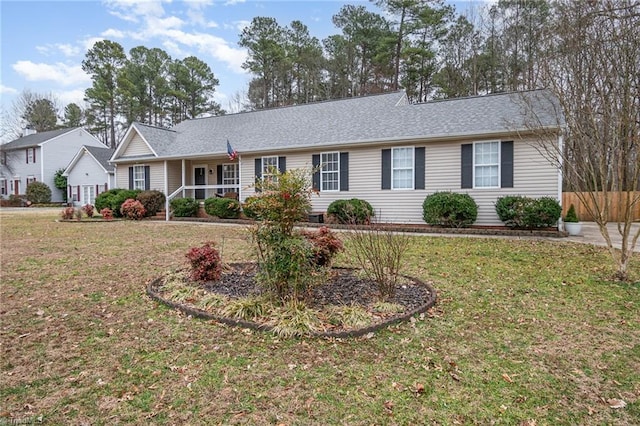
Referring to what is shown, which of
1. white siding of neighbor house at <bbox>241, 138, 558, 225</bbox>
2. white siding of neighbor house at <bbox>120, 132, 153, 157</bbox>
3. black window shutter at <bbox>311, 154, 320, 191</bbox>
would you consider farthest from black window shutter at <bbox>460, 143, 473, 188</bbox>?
white siding of neighbor house at <bbox>120, 132, 153, 157</bbox>

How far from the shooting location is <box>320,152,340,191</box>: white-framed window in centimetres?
1482

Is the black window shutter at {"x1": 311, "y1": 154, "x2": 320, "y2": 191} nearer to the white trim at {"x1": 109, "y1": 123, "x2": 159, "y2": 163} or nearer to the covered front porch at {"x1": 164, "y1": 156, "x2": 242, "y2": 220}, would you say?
the covered front porch at {"x1": 164, "y1": 156, "x2": 242, "y2": 220}

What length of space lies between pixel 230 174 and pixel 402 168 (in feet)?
31.4

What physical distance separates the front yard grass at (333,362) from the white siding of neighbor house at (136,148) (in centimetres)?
1488

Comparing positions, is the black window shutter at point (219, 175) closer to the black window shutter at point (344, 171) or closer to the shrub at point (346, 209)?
the black window shutter at point (344, 171)

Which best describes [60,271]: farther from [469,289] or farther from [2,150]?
[2,150]

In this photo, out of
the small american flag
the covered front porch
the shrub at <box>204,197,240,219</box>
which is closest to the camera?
the small american flag

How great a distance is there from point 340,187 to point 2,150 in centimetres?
3728

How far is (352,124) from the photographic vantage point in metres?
15.7

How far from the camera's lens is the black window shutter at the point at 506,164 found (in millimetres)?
11945

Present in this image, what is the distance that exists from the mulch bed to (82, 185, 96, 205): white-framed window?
28.4 meters

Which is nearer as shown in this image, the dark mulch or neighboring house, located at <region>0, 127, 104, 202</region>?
the dark mulch

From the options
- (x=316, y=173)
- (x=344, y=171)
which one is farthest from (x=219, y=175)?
(x=344, y=171)

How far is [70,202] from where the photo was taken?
103 ft
